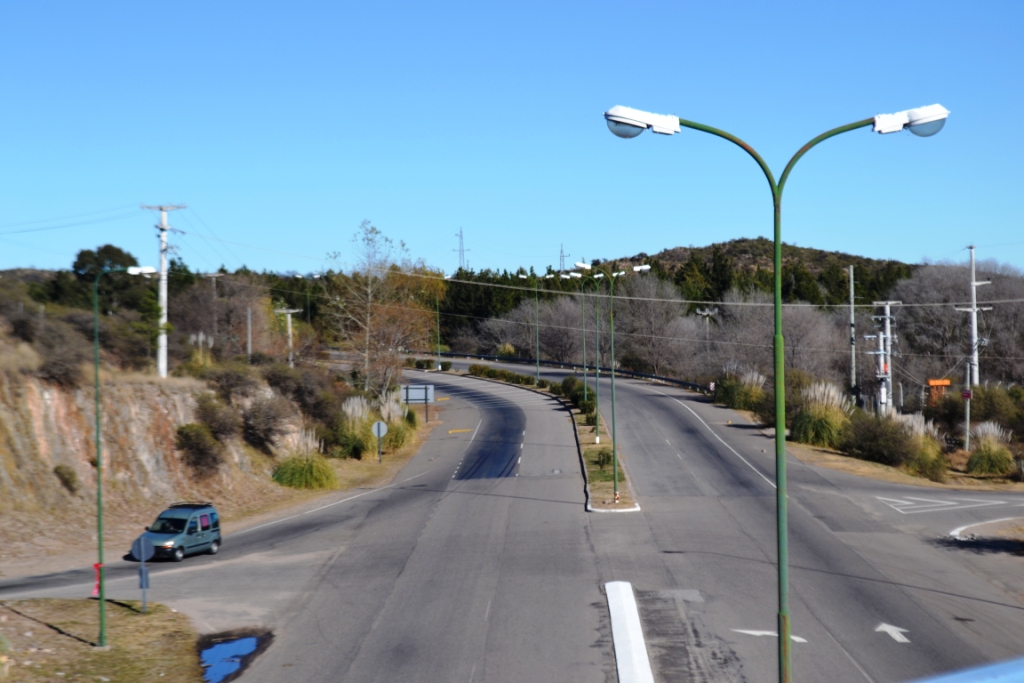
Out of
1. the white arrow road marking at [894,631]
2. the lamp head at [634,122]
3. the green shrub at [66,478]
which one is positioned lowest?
the white arrow road marking at [894,631]

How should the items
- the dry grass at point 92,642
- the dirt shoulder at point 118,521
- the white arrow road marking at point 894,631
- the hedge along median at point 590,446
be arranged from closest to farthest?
the dry grass at point 92,642 < the white arrow road marking at point 894,631 < the dirt shoulder at point 118,521 < the hedge along median at point 590,446

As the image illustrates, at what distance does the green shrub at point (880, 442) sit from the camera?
45562 millimetres

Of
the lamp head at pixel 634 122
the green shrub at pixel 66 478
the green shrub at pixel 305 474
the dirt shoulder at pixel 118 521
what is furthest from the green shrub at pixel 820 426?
the lamp head at pixel 634 122

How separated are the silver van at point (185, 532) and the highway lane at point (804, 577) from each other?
41.6 ft

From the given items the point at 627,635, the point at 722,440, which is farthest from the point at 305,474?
the point at 627,635

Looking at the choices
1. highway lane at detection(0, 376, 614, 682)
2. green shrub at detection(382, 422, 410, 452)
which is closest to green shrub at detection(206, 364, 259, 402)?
green shrub at detection(382, 422, 410, 452)

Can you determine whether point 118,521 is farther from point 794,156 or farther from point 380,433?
point 794,156

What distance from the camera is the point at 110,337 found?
149 ft

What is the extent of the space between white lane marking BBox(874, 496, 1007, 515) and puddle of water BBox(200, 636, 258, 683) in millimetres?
25294

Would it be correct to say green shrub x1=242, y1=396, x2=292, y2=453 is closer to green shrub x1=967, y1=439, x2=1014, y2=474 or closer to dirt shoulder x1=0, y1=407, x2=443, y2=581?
dirt shoulder x1=0, y1=407, x2=443, y2=581

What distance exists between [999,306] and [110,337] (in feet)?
244

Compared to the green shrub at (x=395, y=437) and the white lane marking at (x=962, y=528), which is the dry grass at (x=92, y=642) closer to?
the white lane marking at (x=962, y=528)

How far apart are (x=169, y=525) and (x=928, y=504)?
29.0 m

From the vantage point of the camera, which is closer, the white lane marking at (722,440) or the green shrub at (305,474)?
the white lane marking at (722,440)
